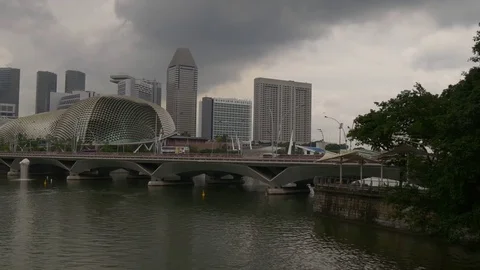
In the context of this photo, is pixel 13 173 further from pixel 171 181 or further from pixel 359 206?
pixel 359 206

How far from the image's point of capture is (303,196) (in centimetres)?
6359

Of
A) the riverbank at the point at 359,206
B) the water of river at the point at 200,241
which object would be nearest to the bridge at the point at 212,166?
the water of river at the point at 200,241

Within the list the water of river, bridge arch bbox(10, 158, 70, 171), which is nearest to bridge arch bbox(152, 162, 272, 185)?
the water of river

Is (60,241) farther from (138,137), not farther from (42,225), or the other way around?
(138,137)

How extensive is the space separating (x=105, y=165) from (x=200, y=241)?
6619 centimetres

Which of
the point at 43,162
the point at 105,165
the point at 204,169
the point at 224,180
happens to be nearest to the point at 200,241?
the point at 204,169

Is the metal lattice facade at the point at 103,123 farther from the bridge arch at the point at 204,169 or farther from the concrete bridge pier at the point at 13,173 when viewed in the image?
the bridge arch at the point at 204,169

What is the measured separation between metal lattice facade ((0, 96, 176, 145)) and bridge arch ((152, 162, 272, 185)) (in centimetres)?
8438

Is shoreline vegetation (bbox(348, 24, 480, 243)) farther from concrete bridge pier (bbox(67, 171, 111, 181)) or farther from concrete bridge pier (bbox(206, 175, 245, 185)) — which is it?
concrete bridge pier (bbox(67, 171, 111, 181))

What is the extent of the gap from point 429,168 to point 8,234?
1078 inches

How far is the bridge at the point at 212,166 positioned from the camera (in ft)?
182

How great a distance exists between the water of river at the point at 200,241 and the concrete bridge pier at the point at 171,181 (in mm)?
29417

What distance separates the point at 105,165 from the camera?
92.8 meters

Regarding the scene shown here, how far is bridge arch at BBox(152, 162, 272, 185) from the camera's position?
216 feet
